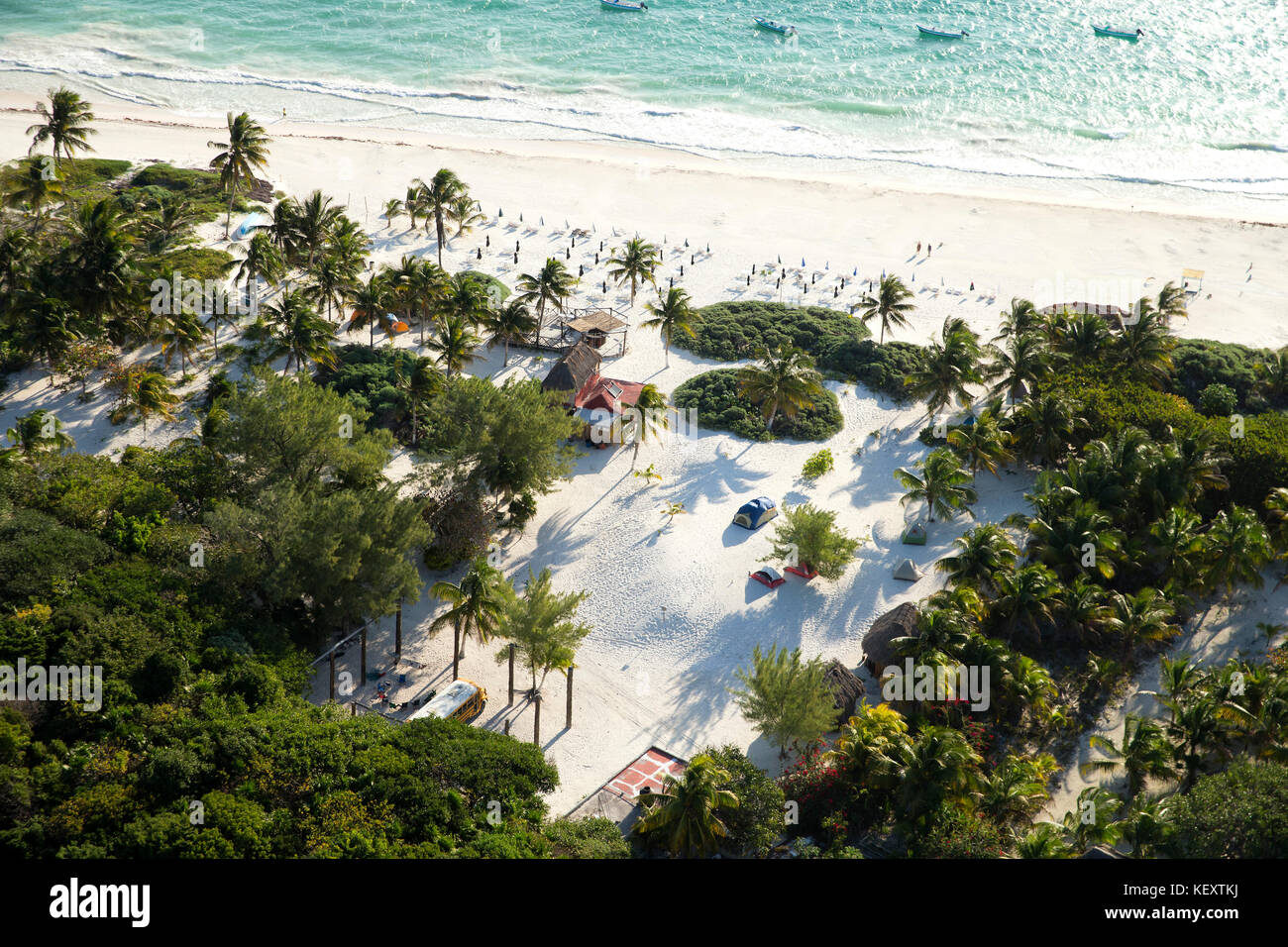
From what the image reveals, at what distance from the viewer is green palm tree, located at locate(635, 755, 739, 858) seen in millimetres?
32031

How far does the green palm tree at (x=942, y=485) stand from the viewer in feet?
162

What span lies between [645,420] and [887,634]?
2005 cm

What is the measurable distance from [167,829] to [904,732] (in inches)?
932

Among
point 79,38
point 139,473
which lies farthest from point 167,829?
point 79,38

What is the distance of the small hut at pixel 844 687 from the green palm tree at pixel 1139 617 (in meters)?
10.3

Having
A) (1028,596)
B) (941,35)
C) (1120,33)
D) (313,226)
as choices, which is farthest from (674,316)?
(1120,33)

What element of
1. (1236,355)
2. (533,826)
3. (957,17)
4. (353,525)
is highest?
(957,17)

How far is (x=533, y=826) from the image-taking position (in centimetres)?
3359

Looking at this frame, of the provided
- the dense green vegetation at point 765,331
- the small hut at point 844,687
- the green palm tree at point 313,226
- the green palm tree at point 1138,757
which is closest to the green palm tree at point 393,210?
the green palm tree at point 313,226

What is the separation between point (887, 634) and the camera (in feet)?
136

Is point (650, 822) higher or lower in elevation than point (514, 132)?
lower

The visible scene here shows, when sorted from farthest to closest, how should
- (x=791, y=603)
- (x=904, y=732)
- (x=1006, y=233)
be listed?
(x=1006, y=233) < (x=791, y=603) < (x=904, y=732)

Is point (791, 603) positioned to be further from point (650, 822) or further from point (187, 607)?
point (187, 607)

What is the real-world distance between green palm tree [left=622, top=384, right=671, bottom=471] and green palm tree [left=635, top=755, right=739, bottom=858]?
24271mm
